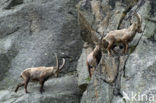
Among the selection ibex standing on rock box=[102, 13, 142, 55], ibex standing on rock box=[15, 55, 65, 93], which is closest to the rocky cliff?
ibex standing on rock box=[102, 13, 142, 55]

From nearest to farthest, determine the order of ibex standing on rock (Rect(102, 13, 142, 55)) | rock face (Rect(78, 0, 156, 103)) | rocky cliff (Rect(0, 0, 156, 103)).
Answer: rock face (Rect(78, 0, 156, 103)), rocky cliff (Rect(0, 0, 156, 103)), ibex standing on rock (Rect(102, 13, 142, 55))

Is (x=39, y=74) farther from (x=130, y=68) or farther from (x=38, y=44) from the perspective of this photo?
(x=130, y=68)

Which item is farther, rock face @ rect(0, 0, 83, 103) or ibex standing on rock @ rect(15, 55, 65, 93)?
rock face @ rect(0, 0, 83, 103)

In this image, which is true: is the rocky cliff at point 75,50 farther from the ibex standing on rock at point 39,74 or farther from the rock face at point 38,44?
the ibex standing on rock at point 39,74

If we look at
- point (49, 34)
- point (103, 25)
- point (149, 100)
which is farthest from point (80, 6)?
point (149, 100)

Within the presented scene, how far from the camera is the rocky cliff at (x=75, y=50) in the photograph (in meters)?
11.6

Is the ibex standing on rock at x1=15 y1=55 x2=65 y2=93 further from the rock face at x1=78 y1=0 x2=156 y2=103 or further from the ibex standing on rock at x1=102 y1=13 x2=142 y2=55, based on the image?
the ibex standing on rock at x1=102 y1=13 x2=142 y2=55

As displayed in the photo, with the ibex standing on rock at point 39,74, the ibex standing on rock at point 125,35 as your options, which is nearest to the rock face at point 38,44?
the ibex standing on rock at point 39,74

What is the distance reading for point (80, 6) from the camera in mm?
16141

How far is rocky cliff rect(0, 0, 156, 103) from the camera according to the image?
1157cm

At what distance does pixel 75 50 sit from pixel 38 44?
2.16 meters

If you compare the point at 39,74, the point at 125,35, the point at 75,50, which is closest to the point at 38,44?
the point at 75,50

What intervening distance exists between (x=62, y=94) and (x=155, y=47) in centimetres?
534

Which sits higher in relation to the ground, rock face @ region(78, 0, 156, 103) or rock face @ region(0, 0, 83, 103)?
rock face @ region(78, 0, 156, 103)
